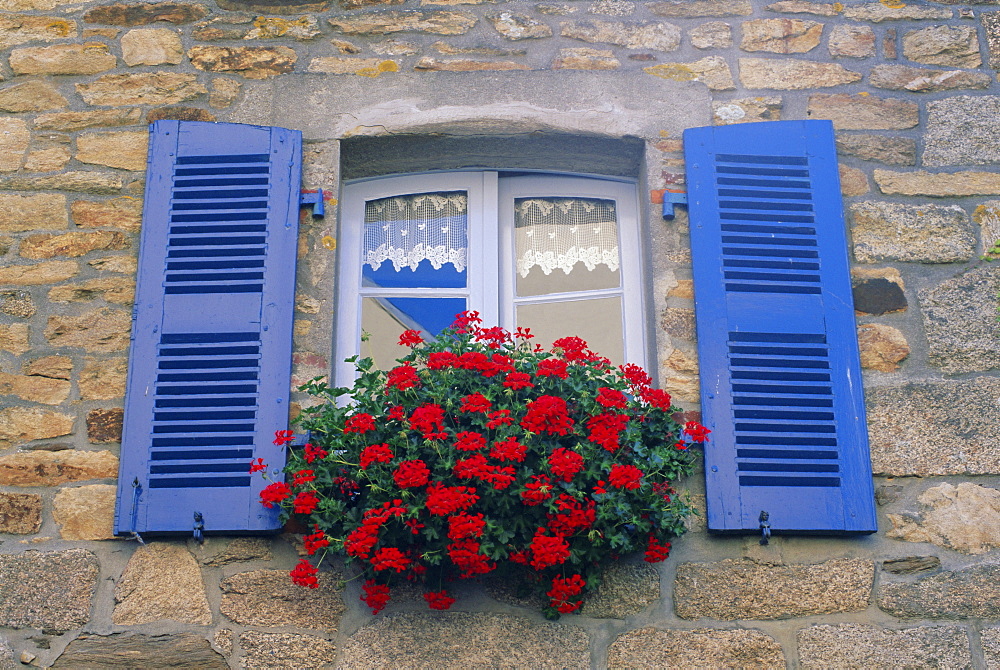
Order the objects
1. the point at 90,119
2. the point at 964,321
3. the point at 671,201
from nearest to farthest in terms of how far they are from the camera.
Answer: the point at 964,321
the point at 671,201
the point at 90,119

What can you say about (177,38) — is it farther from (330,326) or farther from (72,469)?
(72,469)

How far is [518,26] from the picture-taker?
4059 mm

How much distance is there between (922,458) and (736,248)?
0.86 m

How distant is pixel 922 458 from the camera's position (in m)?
3.39

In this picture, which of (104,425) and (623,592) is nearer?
(623,592)

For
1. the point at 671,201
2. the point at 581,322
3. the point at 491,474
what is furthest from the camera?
the point at 581,322

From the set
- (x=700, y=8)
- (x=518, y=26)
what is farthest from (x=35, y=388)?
(x=700, y=8)

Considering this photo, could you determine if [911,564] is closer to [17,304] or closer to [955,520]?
[955,520]

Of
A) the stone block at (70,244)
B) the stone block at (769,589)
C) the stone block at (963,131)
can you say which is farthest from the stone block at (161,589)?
the stone block at (963,131)

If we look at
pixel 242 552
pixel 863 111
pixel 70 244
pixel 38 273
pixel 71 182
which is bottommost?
pixel 242 552

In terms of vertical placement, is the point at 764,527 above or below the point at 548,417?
below

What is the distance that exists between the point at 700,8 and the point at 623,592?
215 cm

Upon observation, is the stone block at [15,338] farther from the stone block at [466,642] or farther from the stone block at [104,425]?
the stone block at [466,642]

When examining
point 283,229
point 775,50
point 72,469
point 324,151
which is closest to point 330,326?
point 283,229
